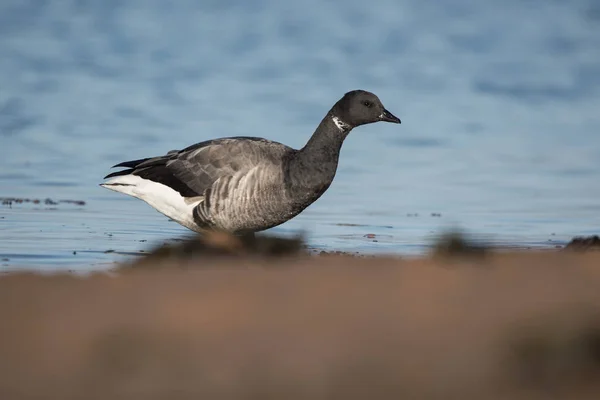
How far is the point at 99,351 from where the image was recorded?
5066 millimetres

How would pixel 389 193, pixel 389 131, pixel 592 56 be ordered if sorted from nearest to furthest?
pixel 389 193
pixel 389 131
pixel 592 56

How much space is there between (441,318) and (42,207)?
29.7ft

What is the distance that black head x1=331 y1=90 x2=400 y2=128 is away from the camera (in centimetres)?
1134

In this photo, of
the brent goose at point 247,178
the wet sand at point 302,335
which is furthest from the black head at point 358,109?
the wet sand at point 302,335

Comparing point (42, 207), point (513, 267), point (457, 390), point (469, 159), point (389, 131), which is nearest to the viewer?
point (457, 390)

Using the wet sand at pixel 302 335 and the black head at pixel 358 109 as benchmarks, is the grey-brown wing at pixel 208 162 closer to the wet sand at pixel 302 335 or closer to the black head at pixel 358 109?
the black head at pixel 358 109

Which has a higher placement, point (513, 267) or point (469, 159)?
point (469, 159)

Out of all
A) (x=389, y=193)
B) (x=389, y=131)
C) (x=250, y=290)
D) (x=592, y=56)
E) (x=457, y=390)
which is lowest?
(x=457, y=390)

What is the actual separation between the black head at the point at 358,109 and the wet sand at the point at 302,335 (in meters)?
4.81

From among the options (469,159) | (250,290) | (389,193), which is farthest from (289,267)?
(469,159)

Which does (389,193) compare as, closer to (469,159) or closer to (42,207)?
(469,159)

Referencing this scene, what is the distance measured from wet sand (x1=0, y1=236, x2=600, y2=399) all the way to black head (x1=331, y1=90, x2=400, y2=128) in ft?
15.8

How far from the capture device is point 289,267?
7.07 meters

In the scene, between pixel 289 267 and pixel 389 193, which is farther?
pixel 389 193
